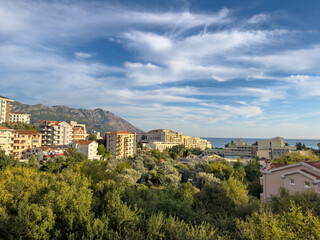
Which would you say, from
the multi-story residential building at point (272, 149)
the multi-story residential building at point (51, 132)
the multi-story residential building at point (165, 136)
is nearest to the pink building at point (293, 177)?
the multi-story residential building at point (51, 132)

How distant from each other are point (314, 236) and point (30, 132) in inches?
2943

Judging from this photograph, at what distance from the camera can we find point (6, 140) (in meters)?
57.2

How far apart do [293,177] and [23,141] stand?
6617 centimetres

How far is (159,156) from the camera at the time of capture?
87125mm

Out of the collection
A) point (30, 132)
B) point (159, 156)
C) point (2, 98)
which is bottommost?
point (159, 156)

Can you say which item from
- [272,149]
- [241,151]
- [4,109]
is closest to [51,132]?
[4,109]

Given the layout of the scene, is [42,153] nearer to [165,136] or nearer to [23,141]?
[23,141]

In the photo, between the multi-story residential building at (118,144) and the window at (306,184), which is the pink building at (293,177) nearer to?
the window at (306,184)

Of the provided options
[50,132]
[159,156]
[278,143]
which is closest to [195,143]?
[278,143]

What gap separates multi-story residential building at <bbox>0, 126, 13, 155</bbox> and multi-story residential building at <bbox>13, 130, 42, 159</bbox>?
200 cm

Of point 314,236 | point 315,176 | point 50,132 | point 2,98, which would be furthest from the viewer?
point 2,98

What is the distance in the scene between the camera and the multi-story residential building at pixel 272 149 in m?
94.0

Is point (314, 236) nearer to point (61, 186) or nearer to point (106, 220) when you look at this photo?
point (106, 220)

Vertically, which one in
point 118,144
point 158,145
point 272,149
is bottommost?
point 272,149
